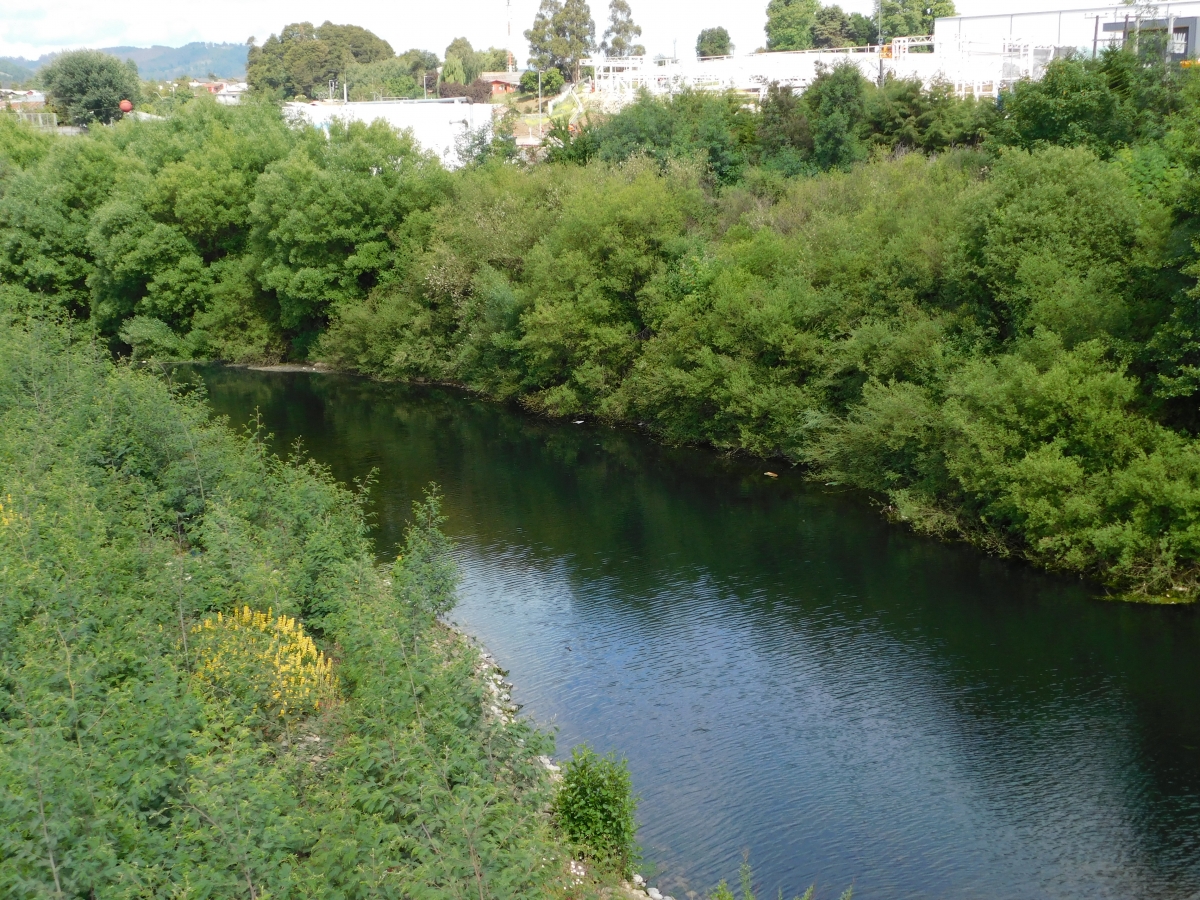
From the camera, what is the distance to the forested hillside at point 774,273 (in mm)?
22250

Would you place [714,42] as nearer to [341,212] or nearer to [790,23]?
[790,23]

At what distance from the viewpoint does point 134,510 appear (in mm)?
18516

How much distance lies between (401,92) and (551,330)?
2850 inches

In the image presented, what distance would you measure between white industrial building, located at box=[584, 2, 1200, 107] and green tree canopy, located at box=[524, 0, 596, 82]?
36.1 meters

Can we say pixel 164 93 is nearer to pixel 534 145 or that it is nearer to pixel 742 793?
pixel 534 145

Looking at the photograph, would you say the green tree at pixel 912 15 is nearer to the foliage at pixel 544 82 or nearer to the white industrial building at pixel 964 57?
the foliage at pixel 544 82

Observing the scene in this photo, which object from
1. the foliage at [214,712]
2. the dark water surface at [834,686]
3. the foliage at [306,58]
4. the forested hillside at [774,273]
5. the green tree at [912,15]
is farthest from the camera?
the foliage at [306,58]

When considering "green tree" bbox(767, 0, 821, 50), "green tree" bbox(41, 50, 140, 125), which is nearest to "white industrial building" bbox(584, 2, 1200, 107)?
"green tree" bbox(767, 0, 821, 50)

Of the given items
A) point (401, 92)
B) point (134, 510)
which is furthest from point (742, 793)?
point (401, 92)

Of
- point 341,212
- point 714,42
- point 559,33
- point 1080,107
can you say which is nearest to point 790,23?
point 714,42

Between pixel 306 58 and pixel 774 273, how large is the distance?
4106 inches

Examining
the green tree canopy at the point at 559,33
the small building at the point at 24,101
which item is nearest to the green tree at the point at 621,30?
the green tree canopy at the point at 559,33

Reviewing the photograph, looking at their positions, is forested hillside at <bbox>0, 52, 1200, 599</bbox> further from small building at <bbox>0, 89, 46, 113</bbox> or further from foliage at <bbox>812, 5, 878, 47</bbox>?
foliage at <bbox>812, 5, 878, 47</bbox>

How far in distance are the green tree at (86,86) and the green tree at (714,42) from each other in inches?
1796
